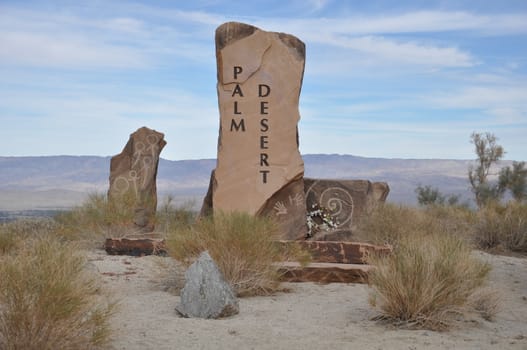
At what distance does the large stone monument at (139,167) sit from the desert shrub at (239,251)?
7259mm

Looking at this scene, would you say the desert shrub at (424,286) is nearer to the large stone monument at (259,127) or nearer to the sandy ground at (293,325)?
the sandy ground at (293,325)

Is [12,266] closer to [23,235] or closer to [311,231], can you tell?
[23,235]

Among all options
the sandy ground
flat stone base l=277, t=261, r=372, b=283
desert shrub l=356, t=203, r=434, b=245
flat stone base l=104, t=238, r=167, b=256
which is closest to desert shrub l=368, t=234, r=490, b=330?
the sandy ground

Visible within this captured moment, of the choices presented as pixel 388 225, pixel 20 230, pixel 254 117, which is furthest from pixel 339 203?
pixel 20 230

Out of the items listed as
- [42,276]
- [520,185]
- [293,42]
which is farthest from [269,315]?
[520,185]

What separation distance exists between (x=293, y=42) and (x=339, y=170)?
9493 centimetres

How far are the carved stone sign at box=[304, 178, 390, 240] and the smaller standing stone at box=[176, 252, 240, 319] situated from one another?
24.0ft

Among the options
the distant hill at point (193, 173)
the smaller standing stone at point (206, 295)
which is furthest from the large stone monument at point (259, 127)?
the distant hill at point (193, 173)

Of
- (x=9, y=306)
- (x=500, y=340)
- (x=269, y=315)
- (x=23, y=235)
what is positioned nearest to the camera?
(x=9, y=306)

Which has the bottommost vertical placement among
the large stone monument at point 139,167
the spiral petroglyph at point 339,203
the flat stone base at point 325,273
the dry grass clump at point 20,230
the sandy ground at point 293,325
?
the sandy ground at point 293,325

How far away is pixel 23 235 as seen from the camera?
42.0ft

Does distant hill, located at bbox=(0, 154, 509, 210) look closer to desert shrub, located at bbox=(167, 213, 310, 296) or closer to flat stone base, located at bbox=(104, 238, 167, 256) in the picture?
flat stone base, located at bbox=(104, 238, 167, 256)

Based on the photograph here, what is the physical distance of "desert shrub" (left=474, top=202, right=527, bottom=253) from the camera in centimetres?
1463

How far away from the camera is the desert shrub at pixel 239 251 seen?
8.83m
